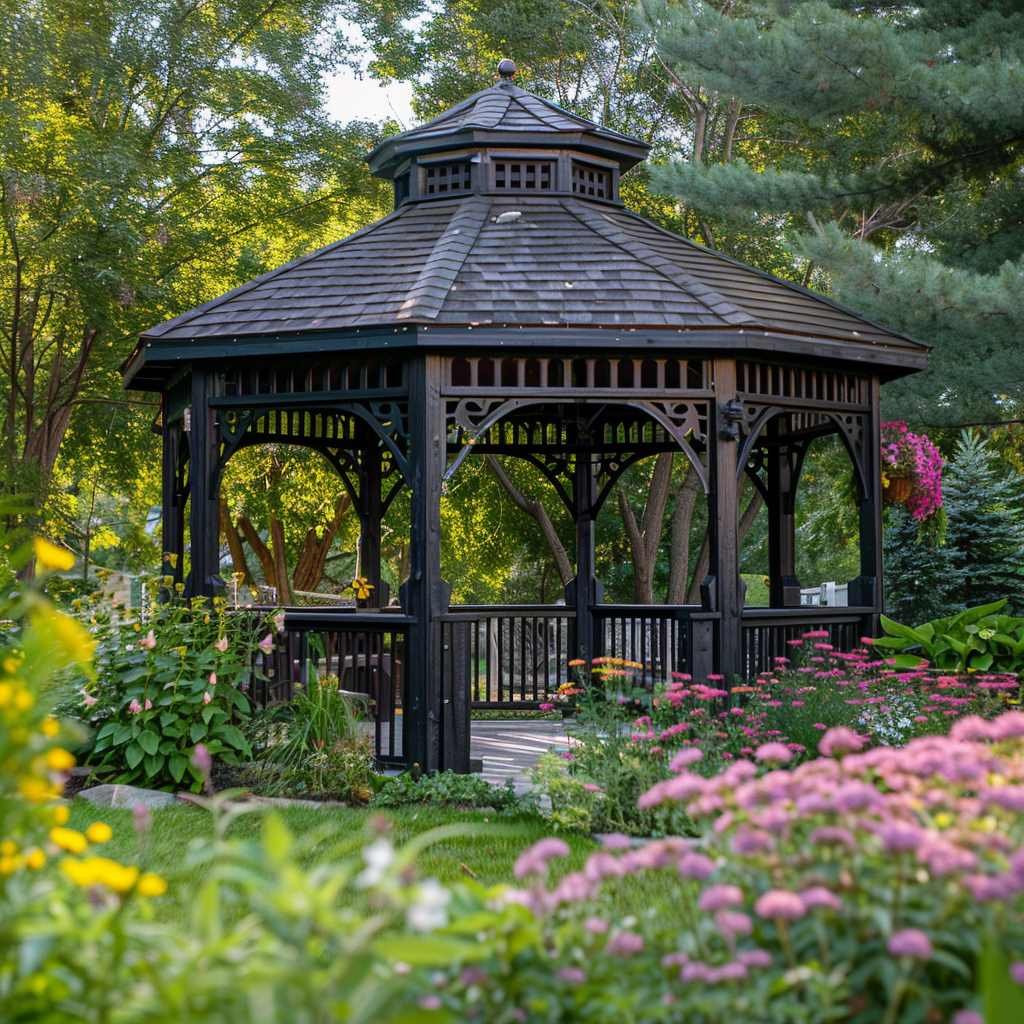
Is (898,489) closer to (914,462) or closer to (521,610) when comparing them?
(914,462)

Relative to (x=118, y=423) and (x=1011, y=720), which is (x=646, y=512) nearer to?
(x=118, y=423)

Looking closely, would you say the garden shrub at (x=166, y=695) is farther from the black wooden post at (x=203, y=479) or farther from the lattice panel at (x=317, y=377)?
the lattice panel at (x=317, y=377)

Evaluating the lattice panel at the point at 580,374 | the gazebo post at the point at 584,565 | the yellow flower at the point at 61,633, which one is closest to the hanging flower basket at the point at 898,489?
the lattice panel at the point at 580,374

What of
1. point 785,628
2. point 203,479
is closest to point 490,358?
point 203,479

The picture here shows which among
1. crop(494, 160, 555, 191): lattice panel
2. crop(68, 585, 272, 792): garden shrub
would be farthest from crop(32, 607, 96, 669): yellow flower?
crop(494, 160, 555, 191): lattice panel

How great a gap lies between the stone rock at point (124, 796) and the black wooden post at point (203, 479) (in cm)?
184

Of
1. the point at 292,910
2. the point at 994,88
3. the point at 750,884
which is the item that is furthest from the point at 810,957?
the point at 994,88

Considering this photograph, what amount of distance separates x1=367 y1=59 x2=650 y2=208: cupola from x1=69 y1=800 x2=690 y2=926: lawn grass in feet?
17.9

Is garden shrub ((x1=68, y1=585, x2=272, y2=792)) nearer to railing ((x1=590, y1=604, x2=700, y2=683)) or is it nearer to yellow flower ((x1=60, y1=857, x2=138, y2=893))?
railing ((x1=590, y1=604, x2=700, y2=683))

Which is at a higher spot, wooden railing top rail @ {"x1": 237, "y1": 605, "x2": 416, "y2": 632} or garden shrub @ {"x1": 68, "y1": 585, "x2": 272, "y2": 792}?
wooden railing top rail @ {"x1": 237, "y1": 605, "x2": 416, "y2": 632}

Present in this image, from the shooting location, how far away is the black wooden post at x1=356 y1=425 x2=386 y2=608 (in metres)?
12.0

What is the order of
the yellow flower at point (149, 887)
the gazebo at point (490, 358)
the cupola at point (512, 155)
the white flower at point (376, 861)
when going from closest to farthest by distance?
the white flower at point (376, 861) < the yellow flower at point (149, 887) < the gazebo at point (490, 358) < the cupola at point (512, 155)

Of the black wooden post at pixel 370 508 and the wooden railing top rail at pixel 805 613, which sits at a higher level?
the black wooden post at pixel 370 508

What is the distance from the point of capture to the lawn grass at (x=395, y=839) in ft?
18.7
